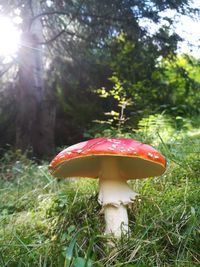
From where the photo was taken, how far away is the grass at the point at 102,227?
4.70ft

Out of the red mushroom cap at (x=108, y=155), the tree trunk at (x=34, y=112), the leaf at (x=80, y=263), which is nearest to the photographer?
the leaf at (x=80, y=263)

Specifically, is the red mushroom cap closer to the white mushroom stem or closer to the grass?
the white mushroom stem

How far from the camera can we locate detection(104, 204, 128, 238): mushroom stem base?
159 centimetres

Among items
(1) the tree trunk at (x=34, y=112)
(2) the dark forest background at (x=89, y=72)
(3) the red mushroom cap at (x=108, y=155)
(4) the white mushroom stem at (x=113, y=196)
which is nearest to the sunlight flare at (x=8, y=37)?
(2) the dark forest background at (x=89, y=72)

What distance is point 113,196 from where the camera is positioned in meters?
1.61

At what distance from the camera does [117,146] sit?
1.44 m

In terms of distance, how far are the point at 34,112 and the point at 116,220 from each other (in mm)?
4518

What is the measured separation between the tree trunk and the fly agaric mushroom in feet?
13.4

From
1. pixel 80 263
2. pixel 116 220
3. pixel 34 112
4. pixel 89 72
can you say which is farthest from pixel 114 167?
pixel 34 112

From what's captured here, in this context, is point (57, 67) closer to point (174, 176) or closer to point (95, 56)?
point (95, 56)

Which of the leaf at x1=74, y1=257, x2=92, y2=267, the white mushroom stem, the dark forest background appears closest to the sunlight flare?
the dark forest background

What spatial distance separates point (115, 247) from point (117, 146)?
42 centimetres

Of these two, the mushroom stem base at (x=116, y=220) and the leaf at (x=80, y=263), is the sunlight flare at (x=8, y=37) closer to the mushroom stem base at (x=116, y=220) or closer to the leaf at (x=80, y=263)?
the mushroom stem base at (x=116, y=220)

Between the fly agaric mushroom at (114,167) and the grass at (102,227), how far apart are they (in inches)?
3.6
